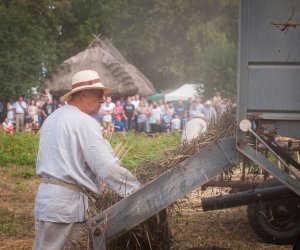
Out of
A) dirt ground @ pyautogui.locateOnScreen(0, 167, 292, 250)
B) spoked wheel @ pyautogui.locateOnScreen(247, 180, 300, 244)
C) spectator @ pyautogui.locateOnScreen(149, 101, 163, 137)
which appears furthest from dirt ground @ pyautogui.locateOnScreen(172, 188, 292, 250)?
spectator @ pyautogui.locateOnScreen(149, 101, 163, 137)

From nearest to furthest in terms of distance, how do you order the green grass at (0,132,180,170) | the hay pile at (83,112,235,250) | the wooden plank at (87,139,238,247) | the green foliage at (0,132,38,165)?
the wooden plank at (87,139,238,247)
the hay pile at (83,112,235,250)
the green grass at (0,132,180,170)
the green foliage at (0,132,38,165)

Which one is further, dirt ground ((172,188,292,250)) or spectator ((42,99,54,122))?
spectator ((42,99,54,122))

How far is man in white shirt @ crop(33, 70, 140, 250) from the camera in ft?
15.0

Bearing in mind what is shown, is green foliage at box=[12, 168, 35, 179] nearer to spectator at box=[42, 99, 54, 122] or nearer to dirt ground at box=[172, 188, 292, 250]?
dirt ground at box=[172, 188, 292, 250]

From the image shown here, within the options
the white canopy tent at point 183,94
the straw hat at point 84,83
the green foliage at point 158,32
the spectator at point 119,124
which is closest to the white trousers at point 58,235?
the straw hat at point 84,83

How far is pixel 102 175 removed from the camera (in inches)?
180

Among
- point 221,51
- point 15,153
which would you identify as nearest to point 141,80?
point 221,51

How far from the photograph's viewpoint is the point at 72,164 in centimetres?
461

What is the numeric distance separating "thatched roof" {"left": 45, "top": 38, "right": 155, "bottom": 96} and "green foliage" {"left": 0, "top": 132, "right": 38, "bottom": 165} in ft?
61.9

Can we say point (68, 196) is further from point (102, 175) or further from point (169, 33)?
point (169, 33)

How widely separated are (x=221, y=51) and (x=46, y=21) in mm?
11093

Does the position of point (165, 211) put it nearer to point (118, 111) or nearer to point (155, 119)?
point (118, 111)

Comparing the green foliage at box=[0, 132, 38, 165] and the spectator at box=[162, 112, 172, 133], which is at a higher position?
the green foliage at box=[0, 132, 38, 165]

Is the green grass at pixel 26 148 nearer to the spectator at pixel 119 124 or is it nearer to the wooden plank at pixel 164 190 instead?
the spectator at pixel 119 124
